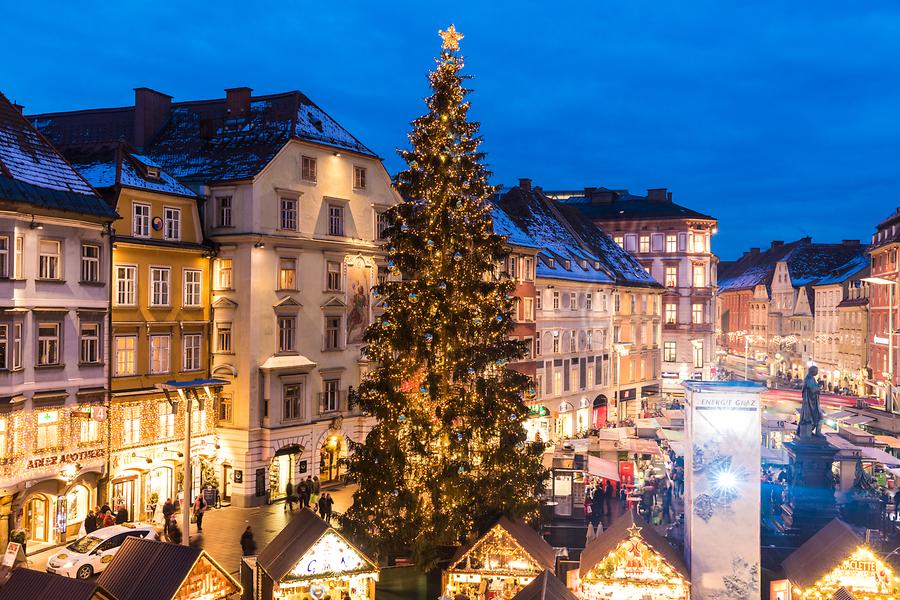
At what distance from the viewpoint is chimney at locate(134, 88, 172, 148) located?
45062mm

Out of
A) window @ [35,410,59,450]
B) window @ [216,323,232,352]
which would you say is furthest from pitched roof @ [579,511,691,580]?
window @ [216,323,232,352]

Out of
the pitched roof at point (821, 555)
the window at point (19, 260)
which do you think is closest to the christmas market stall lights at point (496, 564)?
the pitched roof at point (821, 555)

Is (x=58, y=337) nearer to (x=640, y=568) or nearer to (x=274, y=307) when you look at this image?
(x=274, y=307)

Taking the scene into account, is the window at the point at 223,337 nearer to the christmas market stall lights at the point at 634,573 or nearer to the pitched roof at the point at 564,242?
the christmas market stall lights at the point at 634,573

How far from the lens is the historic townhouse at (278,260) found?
38.9 metres

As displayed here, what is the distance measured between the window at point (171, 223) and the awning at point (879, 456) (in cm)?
2983

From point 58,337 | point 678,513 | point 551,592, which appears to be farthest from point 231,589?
point 678,513

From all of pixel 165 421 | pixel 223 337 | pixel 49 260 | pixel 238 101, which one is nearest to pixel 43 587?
pixel 49 260

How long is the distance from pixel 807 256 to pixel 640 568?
353ft

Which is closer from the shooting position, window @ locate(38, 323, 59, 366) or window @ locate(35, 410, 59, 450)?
window @ locate(35, 410, 59, 450)

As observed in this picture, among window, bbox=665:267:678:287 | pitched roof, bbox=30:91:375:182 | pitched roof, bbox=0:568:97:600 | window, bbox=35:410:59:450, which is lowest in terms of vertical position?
pitched roof, bbox=0:568:97:600

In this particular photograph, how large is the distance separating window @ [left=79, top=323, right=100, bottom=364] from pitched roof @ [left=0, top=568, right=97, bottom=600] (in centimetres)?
1796

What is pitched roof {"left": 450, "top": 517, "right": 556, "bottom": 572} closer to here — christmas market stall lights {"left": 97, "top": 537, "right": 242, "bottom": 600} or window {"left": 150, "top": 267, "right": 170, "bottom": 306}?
christmas market stall lights {"left": 97, "top": 537, "right": 242, "bottom": 600}

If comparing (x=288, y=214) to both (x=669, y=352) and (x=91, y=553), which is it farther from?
(x=669, y=352)
